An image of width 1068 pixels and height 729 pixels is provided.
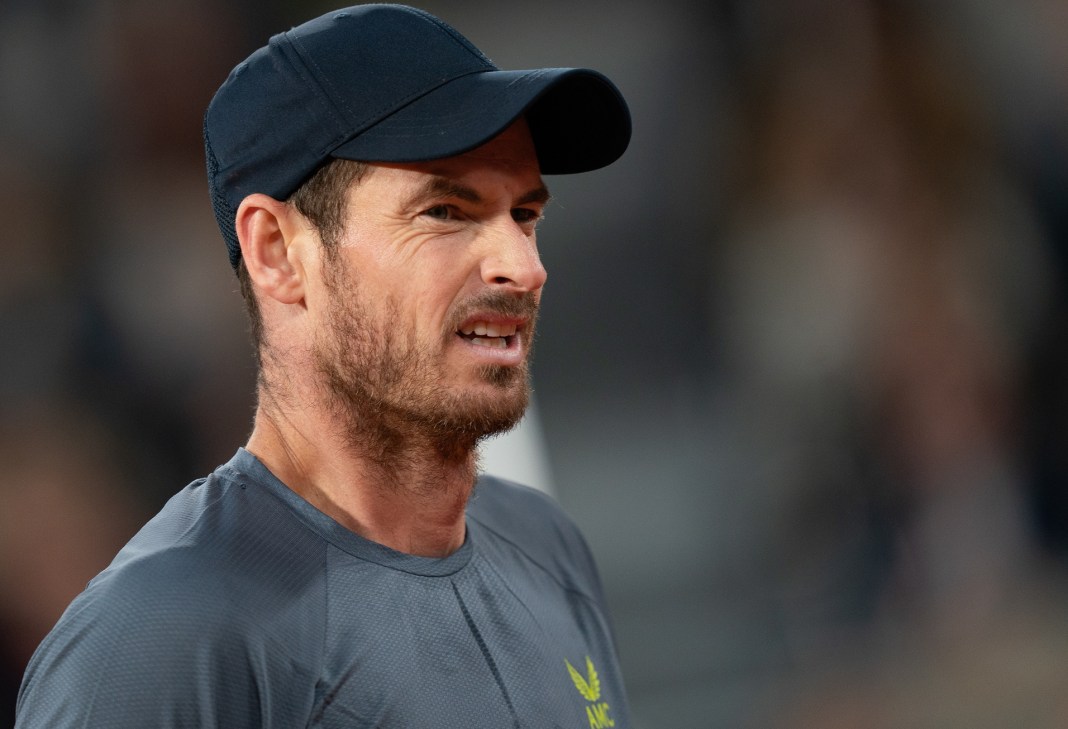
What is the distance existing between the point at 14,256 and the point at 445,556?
3209 millimetres

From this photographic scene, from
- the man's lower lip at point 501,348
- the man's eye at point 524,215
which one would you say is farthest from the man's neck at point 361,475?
the man's eye at point 524,215

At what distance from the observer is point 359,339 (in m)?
1.79

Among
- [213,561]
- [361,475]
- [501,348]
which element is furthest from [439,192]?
[213,561]

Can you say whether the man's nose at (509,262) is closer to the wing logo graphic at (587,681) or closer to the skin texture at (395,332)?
the skin texture at (395,332)

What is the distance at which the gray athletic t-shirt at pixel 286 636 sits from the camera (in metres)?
1.49

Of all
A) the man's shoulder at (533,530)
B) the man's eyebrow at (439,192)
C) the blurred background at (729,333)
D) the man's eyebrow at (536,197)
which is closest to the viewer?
the man's eyebrow at (439,192)

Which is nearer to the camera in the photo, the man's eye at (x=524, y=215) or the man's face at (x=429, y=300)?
the man's face at (x=429, y=300)

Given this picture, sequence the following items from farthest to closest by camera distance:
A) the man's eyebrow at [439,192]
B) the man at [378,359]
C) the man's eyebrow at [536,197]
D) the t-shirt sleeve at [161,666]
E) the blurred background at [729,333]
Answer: the blurred background at [729,333] → the man's eyebrow at [536,197] → the man's eyebrow at [439,192] → the man at [378,359] → the t-shirt sleeve at [161,666]

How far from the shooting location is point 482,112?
1.75 metres

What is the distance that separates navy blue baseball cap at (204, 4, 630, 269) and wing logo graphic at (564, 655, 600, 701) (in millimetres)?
811

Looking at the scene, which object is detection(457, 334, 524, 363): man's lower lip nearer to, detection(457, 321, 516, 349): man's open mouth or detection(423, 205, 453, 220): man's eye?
detection(457, 321, 516, 349): man's open mouth

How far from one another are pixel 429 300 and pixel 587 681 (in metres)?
0.68

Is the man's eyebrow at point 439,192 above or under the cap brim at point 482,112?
under

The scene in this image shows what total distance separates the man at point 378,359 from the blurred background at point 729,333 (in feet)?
8.44
